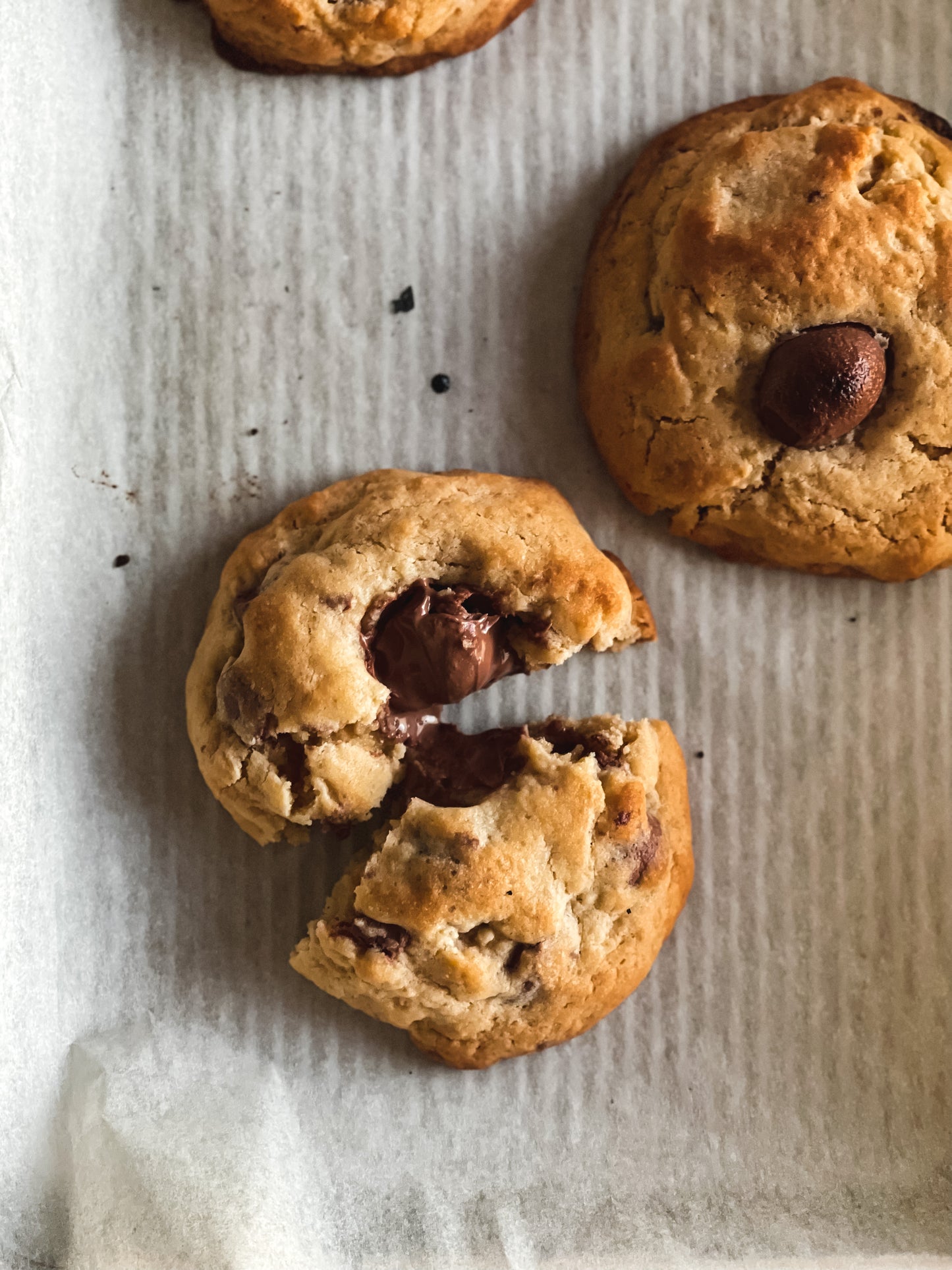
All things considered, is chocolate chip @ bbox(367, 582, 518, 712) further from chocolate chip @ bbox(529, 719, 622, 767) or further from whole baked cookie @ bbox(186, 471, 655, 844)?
chocolate chip @ bbox(529, 719, 622, 767)

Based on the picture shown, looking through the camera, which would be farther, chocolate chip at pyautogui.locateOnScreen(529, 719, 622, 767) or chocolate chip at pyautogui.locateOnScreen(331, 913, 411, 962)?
chocolate chip at pyautogui.locateOnScreen(529, 719, 622, 767)

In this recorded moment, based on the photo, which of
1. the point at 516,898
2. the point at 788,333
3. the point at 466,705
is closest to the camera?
the point at 516,898

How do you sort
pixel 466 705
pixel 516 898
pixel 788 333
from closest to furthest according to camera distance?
pixel 516 898
pixel 788 333
pixel 466 705

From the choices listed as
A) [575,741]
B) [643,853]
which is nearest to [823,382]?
[575,741]

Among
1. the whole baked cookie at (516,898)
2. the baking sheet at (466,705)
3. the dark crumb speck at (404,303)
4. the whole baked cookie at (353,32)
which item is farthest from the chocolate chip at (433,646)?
the whole baked cookie at (353,32)

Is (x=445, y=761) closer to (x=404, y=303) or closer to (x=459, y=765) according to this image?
(x=459, y=765)

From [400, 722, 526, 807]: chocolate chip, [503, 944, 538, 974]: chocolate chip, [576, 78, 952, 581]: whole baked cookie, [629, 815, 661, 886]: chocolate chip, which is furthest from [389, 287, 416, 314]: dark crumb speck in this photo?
[503, 944, 538, 974]: chocolate chip

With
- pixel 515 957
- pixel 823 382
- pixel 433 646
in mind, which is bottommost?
pixel 515 957

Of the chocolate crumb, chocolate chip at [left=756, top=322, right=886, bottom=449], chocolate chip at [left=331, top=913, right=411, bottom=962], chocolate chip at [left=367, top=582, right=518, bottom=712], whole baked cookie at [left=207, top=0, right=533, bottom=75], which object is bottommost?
the chocolate crumb
